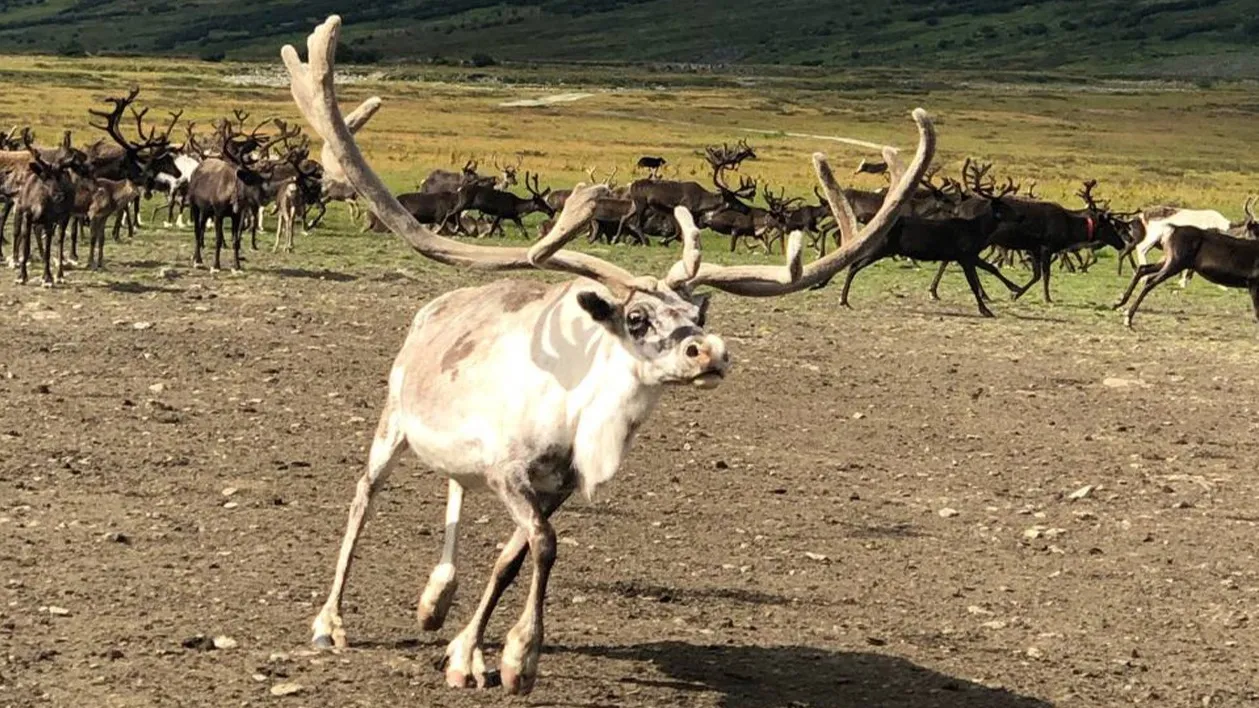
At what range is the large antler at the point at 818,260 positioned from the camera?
21.8ft

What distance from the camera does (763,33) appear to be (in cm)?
17700

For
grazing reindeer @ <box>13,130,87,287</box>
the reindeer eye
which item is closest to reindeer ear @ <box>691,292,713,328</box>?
the reindeer eye

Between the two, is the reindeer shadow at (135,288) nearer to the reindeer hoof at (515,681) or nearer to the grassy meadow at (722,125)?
the grassy meadow at (722,125)

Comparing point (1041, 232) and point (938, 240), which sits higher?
point (938, 240)

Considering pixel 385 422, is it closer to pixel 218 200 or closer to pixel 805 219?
pixel 218 200

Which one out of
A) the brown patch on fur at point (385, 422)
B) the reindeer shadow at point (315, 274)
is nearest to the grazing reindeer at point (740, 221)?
the reindeer shadow at point (315, 274)

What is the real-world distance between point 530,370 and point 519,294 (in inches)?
27.3

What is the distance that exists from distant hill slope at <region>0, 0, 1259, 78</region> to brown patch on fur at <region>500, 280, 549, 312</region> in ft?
450

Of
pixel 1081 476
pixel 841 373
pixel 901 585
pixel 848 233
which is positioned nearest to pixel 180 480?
pixel 901 585

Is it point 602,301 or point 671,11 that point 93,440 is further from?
A: point 671,11

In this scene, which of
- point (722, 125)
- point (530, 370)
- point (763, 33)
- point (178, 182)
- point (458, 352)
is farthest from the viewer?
point (763, 33)

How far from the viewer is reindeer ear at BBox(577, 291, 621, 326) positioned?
21.0 feet

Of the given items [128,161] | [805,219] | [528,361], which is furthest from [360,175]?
[805,219]

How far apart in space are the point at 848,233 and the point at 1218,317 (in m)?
16.8
